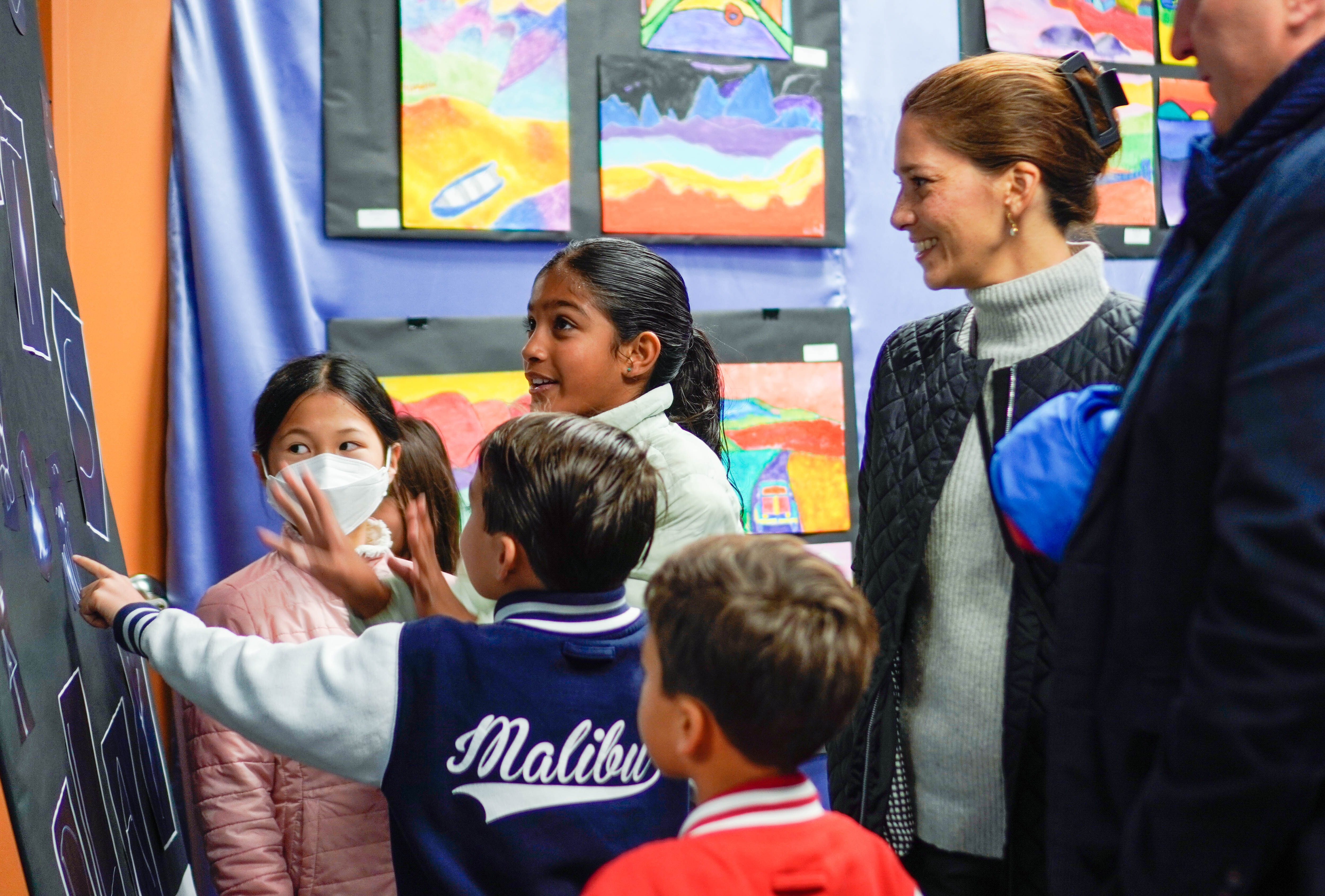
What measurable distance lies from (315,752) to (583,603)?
32 cm

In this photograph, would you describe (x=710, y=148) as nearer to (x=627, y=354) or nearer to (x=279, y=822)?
(x=627, y=354)

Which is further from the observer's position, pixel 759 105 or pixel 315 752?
pixel 759 105

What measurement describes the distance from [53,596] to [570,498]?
0.58 m

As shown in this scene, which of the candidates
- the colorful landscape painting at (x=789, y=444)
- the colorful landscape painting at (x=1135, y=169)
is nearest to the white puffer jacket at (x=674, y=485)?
the colorful landscape painting at (x=789, y=444)

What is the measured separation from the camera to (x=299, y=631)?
1.81m

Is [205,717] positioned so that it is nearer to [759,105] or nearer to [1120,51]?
[759,105]

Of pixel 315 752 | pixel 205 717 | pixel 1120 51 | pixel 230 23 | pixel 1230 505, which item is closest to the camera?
pixel 1230 505

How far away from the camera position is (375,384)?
206 cm

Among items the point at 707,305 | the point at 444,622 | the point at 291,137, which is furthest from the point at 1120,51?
the point at 444,622

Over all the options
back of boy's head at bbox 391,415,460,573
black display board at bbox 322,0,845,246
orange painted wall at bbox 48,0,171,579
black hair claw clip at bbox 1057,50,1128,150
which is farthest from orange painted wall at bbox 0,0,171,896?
black hair claw clip at bbox 1057,50,1128,150

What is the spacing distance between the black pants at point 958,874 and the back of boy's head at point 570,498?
1.81 ft

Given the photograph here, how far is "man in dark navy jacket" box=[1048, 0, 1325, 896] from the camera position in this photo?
2.37 ft

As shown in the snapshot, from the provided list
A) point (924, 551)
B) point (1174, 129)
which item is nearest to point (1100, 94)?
point (924, 551)

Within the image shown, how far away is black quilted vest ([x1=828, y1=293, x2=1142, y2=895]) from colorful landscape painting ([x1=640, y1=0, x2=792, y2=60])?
68.1 inches
